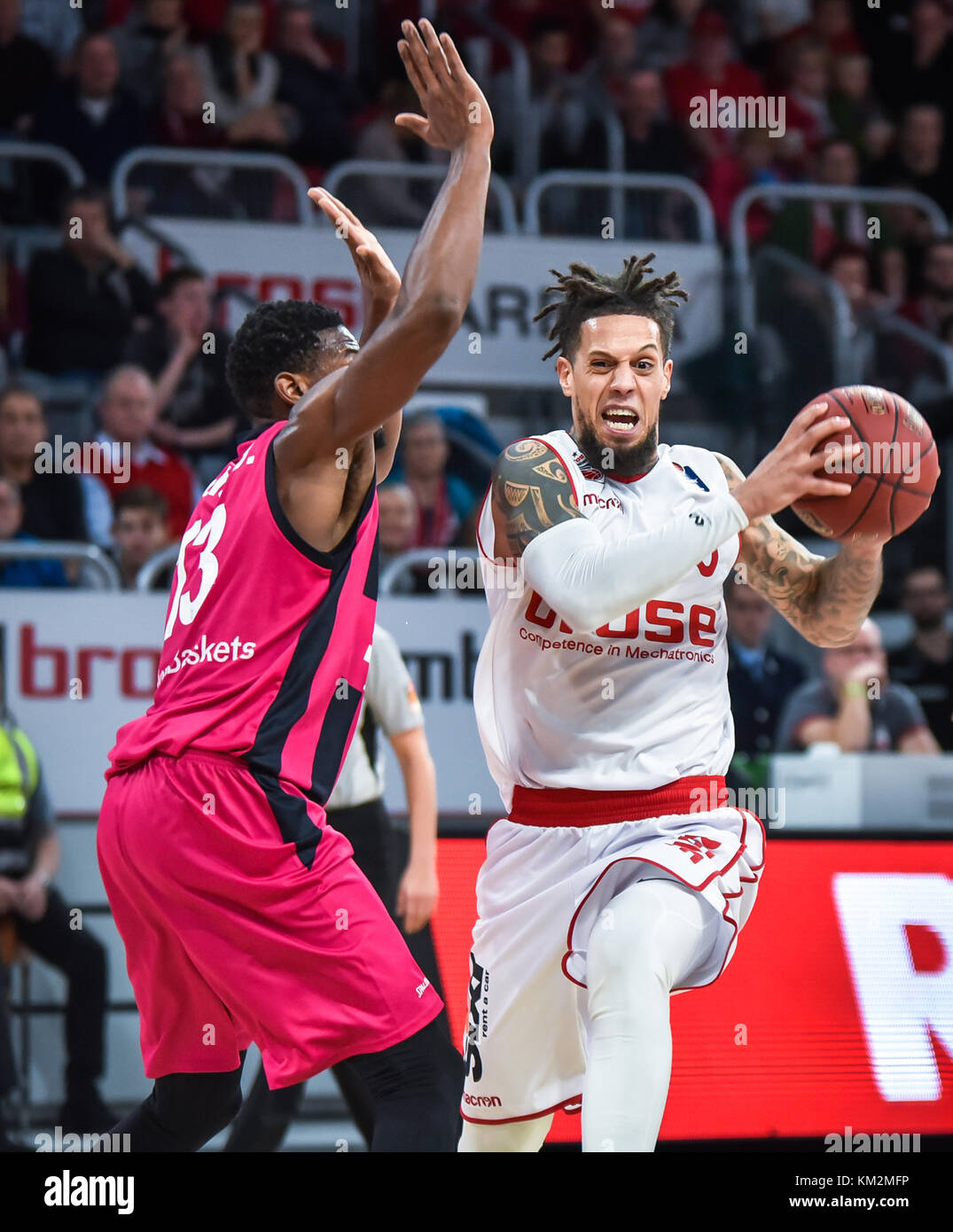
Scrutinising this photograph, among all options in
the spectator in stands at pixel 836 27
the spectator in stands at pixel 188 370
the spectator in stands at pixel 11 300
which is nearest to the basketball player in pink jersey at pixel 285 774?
the spectator in stands at pixel 188 370

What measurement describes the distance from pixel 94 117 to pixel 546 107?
295 cm

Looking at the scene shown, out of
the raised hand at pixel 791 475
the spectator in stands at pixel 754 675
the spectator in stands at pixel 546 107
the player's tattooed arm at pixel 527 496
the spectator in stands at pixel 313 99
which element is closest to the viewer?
the raised hand at pixel 791 475

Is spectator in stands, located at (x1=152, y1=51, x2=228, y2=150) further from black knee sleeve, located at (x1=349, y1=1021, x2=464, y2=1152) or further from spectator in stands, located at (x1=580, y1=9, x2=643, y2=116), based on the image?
black knee sleeve, located at (x1=349, y1=1021, x2=464, y2=1152)

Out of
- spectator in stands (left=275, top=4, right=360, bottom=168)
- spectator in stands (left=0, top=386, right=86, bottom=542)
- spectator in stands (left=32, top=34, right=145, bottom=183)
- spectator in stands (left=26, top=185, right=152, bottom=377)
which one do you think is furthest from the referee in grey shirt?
spectator in stands (left=275, top=4, right=360, bottom=168)

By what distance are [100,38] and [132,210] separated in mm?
1225

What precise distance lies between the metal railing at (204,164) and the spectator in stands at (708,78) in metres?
3.16

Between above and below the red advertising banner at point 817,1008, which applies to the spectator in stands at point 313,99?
above

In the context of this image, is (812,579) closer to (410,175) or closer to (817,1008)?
(817,1008)

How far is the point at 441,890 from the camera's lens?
213 inches

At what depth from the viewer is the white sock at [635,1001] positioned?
127 inches

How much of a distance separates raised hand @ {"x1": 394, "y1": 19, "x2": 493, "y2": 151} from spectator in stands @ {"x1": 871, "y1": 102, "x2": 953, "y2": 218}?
8.62 metres

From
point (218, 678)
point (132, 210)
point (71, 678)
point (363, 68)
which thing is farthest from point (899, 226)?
point (218, 678)

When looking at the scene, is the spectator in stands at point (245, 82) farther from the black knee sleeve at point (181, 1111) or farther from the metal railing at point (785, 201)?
the black knee sleeve at point (181, 1111)

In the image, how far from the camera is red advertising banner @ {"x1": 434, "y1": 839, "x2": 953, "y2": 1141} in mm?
5219
